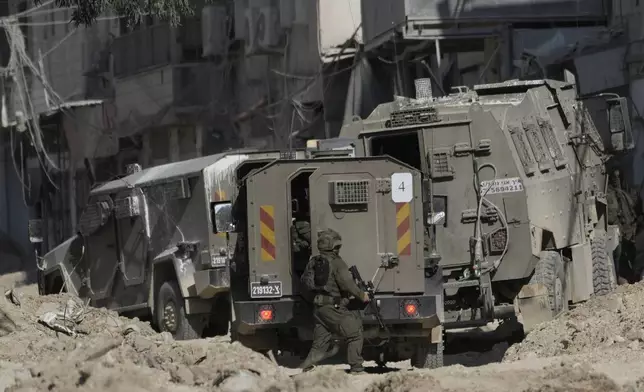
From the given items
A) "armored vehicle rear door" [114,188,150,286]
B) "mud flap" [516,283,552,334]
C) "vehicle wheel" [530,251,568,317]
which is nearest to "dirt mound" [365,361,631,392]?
"mud flap" [516,283,552,334]

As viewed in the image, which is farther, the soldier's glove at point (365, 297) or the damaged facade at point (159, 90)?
the damaged facade at point (159, 90)

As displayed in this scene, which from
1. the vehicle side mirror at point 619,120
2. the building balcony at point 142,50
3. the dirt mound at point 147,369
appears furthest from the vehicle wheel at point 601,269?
the building balcony at point 142,50

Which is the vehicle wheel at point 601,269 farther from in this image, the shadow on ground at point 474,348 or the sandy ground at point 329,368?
the sandy ground at point 329,368

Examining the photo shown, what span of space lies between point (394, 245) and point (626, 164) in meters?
9.56

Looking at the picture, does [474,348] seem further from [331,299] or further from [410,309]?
[331,299]

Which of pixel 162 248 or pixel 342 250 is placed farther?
pixel 162 248

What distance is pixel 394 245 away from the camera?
45.8ft

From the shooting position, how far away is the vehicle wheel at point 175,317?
60.2ft

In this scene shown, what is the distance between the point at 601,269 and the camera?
1803 cm

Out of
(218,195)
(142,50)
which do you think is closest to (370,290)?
(218,195)

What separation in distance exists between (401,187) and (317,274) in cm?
134

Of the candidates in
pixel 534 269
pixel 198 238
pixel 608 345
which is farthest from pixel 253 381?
pixel 198 238

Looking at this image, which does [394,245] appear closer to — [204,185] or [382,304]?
[382,304]

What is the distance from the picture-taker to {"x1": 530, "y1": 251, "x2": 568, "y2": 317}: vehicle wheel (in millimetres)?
16391
